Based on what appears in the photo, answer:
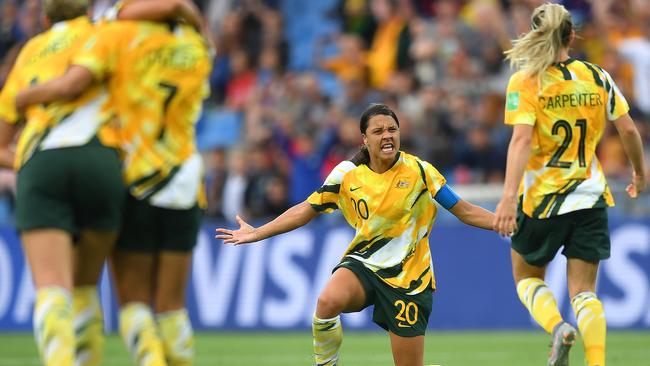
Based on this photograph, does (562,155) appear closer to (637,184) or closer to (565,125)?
(565,125)

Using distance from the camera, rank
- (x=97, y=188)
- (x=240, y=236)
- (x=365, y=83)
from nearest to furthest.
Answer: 1. (x=97, y=188)
2. (x=240, y=236)
3. (x=365, y=83)

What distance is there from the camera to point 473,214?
7.66m

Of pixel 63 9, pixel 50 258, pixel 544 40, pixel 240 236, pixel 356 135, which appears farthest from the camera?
pixel 356 135

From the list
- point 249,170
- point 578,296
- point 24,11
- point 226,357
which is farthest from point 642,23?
point 24,11

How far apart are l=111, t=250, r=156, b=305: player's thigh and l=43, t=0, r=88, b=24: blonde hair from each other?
1.33m

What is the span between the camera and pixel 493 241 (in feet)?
45.9

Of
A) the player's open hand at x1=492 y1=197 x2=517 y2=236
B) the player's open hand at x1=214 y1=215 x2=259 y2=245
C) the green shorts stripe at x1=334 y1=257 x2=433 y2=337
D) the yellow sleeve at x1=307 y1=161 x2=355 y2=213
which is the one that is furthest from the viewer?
the yellow sleeve at x1=307 y1=161 x2=355 y2=213

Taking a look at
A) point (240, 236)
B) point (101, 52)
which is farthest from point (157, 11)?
point (240, 236)

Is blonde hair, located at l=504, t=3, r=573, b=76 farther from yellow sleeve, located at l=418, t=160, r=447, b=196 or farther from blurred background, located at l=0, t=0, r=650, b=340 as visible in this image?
blurred background, located at l=0, t=0, r=650, b=340

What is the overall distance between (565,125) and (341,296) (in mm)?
1889

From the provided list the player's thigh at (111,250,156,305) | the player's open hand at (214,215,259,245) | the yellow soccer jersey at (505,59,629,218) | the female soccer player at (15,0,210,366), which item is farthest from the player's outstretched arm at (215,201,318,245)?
the yellow soccer jersey at (505,59,629,218)

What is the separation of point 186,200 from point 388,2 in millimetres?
11413

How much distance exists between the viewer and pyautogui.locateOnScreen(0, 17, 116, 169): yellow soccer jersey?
21.1 feet

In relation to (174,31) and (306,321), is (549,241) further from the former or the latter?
(306,321)
